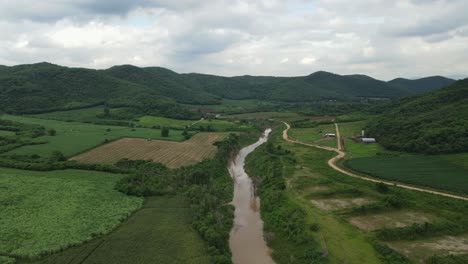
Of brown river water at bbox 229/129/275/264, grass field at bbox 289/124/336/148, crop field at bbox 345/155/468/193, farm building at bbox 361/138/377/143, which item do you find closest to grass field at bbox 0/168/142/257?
brown river water at bbox 229/129/275/264

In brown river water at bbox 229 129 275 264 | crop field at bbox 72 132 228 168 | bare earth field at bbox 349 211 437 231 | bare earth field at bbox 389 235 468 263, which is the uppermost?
crop field at bbox 72 132 228 168

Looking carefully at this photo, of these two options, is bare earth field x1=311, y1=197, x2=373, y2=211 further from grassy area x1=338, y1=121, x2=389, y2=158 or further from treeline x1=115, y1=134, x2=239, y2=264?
grassy area x1=338, y1=121, x2=389, y2=158

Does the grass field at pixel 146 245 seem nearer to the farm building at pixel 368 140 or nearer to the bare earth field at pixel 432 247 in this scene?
the bare earth field at pixel 432 247

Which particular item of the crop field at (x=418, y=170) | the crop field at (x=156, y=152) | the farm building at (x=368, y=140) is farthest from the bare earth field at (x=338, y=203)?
the farm building at (x=368, y=140)

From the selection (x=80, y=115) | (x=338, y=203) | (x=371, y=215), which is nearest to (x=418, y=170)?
(x=338, y=203)

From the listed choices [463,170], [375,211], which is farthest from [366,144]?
[375,211]

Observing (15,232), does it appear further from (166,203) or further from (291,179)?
(291,179)
